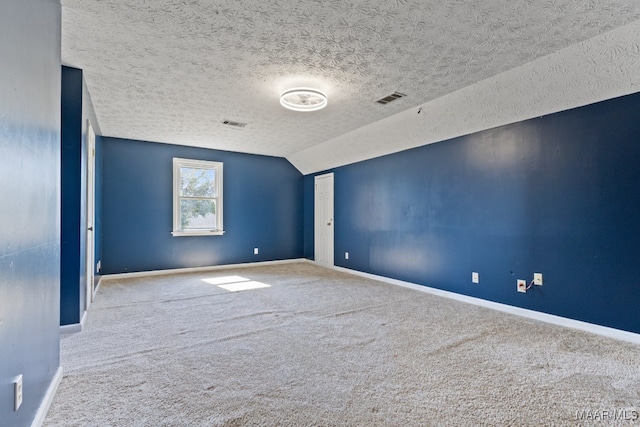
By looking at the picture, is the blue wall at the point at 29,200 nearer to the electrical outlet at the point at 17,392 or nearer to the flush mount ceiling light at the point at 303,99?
the electrical outlet at the point at 17,392

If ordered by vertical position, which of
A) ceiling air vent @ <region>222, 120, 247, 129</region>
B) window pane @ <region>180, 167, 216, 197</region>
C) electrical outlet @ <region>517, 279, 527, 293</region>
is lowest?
electrical outlet @ <region>517, 279, 527, 293</region>

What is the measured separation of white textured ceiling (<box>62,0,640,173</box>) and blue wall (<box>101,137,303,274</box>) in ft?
4.69

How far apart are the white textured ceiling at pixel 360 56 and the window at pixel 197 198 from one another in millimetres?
1775

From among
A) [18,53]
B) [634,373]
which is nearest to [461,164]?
[634,373]

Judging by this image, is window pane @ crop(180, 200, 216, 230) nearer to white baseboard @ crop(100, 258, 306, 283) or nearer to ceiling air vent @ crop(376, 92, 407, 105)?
white baseboard @ crop(100, 258, 306, 283)

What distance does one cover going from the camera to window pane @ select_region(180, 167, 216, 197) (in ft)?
19.1

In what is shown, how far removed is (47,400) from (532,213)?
4.13 metres

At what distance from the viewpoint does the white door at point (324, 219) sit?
635 cm

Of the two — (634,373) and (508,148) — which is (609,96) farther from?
(634,373)

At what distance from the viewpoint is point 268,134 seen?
16.5 ft


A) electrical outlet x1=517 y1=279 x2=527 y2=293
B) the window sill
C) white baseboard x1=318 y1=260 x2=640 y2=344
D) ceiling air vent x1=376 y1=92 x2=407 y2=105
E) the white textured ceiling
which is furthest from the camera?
the window sill

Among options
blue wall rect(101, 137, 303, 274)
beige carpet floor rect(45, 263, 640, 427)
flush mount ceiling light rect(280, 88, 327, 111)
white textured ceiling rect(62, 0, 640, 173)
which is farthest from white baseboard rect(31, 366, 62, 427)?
blue wall rect(101, 137, 303, 274)

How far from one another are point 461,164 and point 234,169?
423 cm

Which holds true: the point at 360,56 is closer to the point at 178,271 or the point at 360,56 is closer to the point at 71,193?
the point at 71,193
